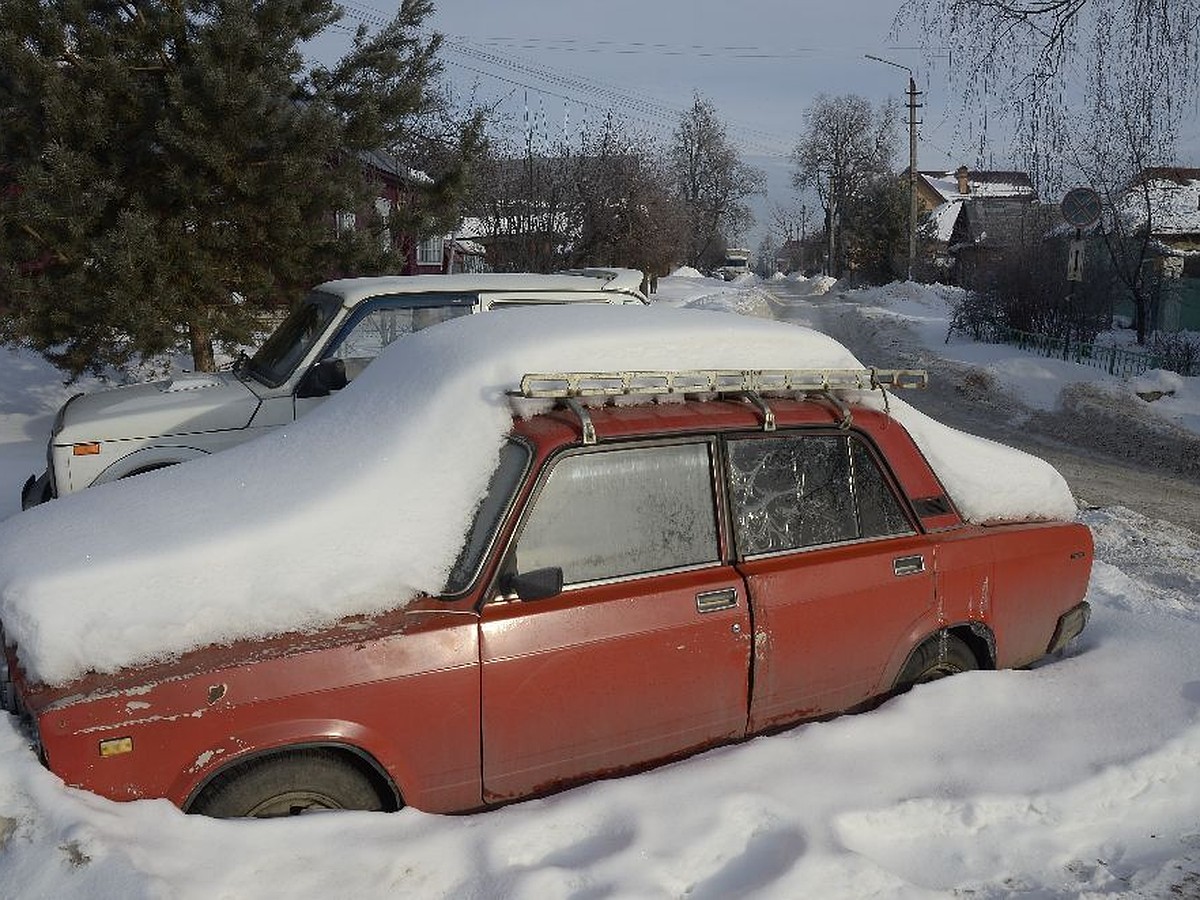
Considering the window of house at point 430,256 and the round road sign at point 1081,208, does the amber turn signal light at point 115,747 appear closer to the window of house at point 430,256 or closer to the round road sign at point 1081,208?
the round road sign at point 1081,208

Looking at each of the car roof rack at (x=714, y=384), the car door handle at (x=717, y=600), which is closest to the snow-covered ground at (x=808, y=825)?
the car door handle at (x=717, y=600)

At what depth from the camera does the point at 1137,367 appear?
16.7 m

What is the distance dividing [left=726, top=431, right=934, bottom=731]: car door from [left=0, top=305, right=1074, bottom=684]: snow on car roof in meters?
0.43

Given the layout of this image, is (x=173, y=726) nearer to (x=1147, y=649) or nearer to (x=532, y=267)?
(x=1147, y=649)

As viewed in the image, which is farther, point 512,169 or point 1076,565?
point 512,169

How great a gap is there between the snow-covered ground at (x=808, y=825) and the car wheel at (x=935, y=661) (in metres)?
0.09

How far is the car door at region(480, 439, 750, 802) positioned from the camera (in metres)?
3.22

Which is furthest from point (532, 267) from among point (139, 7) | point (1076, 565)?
point (1076, 565)

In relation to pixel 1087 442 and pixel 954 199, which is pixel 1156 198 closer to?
pixel 1087 442

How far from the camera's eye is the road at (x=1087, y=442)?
9.48 metres

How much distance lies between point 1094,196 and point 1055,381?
2.84 metres

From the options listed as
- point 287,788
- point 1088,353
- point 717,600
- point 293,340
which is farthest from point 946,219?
point 287,788

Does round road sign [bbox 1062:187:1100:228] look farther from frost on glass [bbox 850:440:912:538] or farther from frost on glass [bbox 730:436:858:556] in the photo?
frost on glass [bbox 730:436:858:556]

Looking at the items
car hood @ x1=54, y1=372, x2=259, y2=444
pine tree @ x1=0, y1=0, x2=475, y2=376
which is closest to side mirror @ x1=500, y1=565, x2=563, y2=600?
car hood @ x1=54, y1=372, x2=259, y2=444
